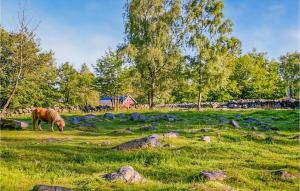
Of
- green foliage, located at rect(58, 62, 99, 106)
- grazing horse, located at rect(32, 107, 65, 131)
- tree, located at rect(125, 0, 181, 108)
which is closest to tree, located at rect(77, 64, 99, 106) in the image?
green foliage, located at rect(58, 62, 99, 106)

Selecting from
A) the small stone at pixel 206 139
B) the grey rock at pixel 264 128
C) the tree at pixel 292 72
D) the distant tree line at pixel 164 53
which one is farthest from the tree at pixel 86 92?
the small stone at pixel 206 139

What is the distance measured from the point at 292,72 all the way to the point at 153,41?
6930 centimetres

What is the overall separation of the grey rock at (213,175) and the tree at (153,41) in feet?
131

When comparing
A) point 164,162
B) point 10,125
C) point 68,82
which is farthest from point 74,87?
point 164,162

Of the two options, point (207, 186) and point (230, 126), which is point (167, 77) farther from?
point (207, 186)

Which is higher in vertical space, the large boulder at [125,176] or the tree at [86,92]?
the tree at [86,92]

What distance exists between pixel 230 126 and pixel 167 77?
29.6 metres

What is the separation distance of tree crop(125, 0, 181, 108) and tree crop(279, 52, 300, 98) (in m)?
63.3

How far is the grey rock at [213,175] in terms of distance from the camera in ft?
39.3

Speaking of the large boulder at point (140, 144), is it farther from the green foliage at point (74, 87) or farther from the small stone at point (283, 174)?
the green foliage at point (74, 87)

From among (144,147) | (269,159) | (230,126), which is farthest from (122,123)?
(269,159)

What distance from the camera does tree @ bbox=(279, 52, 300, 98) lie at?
10625 centimetres

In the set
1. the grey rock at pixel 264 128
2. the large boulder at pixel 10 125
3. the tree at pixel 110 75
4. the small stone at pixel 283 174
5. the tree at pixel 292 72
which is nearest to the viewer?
the small stone at pixel 283 174

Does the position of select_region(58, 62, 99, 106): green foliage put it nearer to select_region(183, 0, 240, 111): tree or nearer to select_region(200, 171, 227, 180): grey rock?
select_region(183, 0, 240, 111): tree
